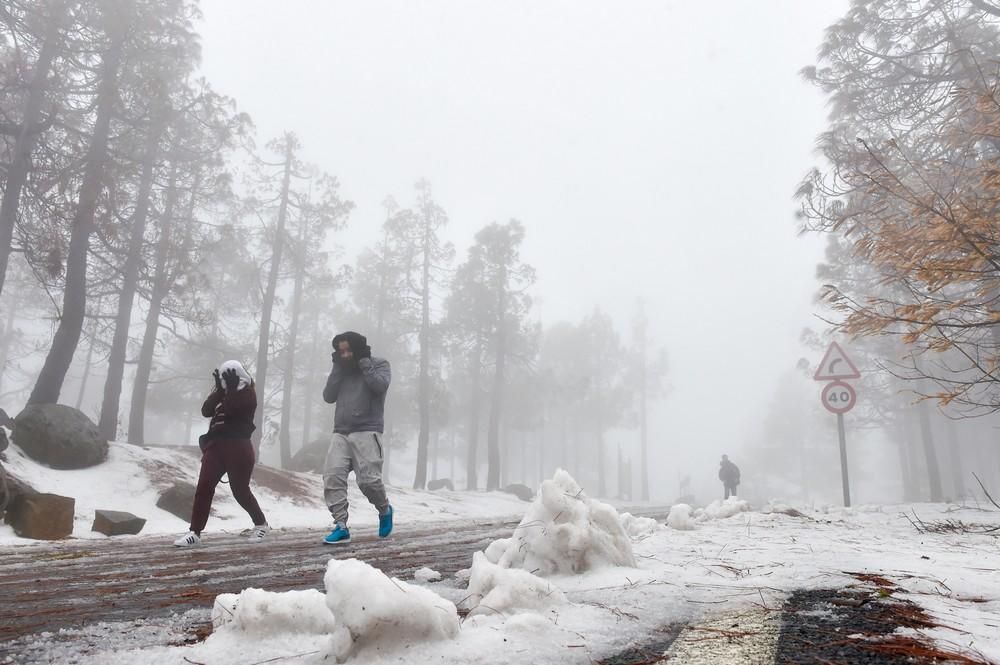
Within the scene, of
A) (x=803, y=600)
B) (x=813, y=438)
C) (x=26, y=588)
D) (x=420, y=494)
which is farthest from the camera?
(x=813, y=438)

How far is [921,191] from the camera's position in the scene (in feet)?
25.9

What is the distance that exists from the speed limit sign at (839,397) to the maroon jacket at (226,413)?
8210mm

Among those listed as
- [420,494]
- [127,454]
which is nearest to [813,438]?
[420,494]

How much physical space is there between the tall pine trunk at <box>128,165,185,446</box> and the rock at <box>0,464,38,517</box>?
285 inches

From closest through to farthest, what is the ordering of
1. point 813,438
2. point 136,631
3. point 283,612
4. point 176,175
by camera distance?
point 283,612 → point 136,631 → point 176,175 → point 813,438

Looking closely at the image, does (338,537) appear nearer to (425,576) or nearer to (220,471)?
(220,471)

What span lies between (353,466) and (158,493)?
22.8 feet

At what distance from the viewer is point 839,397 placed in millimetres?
9234

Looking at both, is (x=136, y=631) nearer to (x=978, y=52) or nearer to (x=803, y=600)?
(x=803, y=600)

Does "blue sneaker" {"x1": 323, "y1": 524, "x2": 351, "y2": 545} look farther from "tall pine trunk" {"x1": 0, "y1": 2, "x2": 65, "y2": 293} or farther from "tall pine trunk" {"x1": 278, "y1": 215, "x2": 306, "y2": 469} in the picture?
"tall pine trunk" {"x1": 278, "y1": 215, "x2": 306, "y2": 469}

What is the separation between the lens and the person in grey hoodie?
218 inches

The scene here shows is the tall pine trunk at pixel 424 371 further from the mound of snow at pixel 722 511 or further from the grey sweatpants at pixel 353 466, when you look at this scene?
the grey sweatpants at pixel 353 466

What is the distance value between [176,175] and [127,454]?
33.7 ft

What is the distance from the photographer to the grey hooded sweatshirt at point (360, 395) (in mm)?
5641
